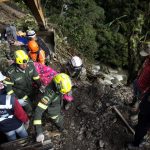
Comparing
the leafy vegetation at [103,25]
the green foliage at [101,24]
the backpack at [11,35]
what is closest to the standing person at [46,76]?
the backpack at [11,35]

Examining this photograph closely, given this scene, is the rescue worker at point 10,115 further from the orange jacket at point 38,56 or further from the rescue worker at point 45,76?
the orange jacket at point 38,56

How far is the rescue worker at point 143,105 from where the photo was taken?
17.5ft

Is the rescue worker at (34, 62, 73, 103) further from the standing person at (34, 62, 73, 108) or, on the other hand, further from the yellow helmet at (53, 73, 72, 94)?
the yellow helmet at (53, 73, 72, 94)

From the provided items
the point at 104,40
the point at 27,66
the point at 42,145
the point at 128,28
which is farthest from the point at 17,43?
the point at 128,28

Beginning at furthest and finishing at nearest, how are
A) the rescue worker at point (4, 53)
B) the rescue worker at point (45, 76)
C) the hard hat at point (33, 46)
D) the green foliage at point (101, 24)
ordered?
the green foliage at point (101, 24) → the rescue worker at point (4, 53) → the hard hat at point (33, 46) → the rescue worker at point (45, 76)

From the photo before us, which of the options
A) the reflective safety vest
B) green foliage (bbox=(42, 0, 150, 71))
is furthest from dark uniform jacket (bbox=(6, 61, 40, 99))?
green foliage (bbox=(42, 0, 150, 71))

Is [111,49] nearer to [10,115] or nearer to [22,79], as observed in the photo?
[22,79]

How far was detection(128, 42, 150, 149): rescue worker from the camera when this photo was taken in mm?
5336

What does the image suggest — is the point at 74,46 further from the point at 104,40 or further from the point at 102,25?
the point at 102,25

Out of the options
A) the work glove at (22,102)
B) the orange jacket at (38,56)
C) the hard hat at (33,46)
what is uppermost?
the hard hat at (33,46)

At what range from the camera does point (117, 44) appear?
16000 mm

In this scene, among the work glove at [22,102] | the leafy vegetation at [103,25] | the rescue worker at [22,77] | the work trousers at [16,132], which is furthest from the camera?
the leafy vegetation at [103,25]

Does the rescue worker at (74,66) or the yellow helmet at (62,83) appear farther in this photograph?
the rescue worker at (74,66)

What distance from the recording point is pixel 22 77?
609cm
